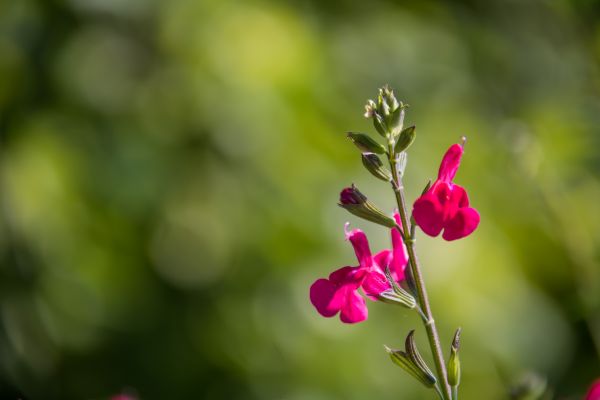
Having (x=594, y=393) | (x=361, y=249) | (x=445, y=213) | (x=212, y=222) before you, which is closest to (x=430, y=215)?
(x=445, y=213)

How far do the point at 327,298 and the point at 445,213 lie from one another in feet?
0.39

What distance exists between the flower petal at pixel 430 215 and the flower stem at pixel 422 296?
1cm

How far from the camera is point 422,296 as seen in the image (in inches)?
25.6

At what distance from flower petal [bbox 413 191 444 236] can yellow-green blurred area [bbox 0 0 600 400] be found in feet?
4.19

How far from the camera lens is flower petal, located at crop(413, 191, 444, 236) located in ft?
A: 2.24

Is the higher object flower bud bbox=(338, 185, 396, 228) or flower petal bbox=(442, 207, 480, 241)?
flower petal bbox=(442, 207, 480, 241)

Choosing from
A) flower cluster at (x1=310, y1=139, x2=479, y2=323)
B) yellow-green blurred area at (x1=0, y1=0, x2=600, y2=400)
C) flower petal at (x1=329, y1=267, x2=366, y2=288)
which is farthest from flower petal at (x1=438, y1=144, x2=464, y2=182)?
yellow-green blurred area at (x1=0, y1=0, x2=600, y2=400)

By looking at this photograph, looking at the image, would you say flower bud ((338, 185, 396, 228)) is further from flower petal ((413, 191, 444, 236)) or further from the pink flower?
the pink flower

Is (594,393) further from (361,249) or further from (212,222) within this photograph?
(212,222)

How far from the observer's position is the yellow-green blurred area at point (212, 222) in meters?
2.07

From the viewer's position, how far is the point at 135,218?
221 centimetres

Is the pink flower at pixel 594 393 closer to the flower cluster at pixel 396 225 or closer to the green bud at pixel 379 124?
the flower cluster at pixel 396 225

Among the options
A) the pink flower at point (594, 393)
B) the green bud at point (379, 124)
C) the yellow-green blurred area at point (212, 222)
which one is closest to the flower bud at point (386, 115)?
the green bud at point (379, 124)

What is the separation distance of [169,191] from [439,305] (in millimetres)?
741
